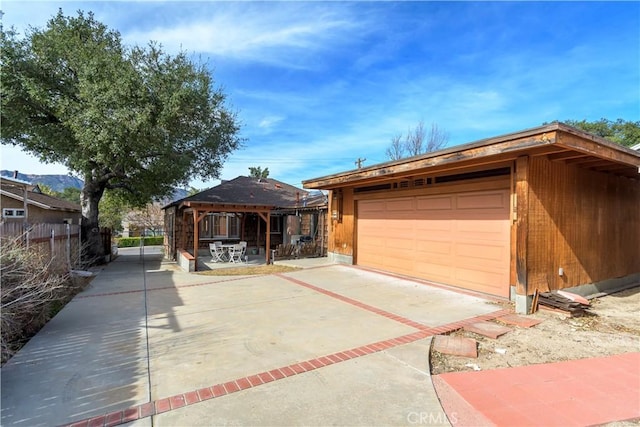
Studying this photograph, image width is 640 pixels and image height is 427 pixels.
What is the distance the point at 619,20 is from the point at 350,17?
21.5ft

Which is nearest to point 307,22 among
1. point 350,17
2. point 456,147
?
point 350,17

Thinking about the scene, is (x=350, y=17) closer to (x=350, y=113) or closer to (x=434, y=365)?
(x=434, y=365)

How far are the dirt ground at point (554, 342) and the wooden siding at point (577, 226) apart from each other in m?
0.85

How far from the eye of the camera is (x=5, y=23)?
11.5 meters

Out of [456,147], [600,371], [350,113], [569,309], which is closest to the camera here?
[600,371]

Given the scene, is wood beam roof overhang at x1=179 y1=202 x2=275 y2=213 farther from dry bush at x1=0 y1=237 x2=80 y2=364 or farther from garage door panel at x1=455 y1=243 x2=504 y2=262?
garage door panel at x1=455 y1=243 x2=504 y2=262

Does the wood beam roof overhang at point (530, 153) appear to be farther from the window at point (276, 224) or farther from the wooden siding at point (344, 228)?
the window at point (276, 224)

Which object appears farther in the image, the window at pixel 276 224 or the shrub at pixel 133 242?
the shrub at pixel 133 242

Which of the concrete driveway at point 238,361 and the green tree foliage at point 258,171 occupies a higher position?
the green tree foliage at point 258,171

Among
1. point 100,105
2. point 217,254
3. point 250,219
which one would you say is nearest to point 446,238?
point 217,254

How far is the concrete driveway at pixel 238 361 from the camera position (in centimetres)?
262

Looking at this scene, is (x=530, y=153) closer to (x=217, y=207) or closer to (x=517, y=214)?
(x=517, y=214)

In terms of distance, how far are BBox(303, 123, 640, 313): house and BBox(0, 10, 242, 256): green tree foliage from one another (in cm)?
822

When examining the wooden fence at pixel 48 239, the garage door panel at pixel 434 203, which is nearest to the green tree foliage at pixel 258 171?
the wooden fence at pixel 48 239
